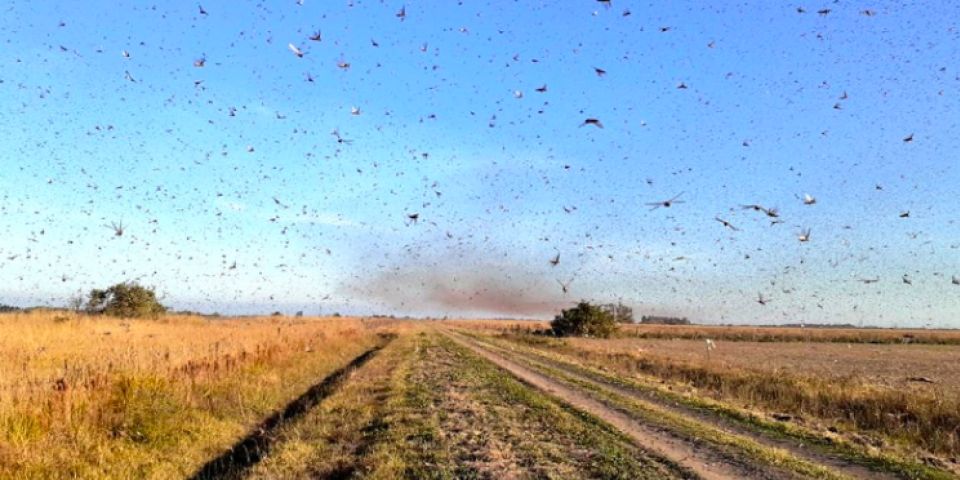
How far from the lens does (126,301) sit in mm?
56781

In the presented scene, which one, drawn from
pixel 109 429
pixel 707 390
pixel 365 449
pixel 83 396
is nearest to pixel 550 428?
pixel 365 449

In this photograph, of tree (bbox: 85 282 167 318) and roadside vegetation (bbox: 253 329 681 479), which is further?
tree (bbox: 85 282 167 318)

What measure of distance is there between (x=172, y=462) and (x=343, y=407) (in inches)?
189

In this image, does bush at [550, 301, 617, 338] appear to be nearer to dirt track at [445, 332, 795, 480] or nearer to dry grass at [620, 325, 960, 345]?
dry grass at [620, 325, 960, 345]

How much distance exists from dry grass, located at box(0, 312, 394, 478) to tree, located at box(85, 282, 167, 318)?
35.9 meters

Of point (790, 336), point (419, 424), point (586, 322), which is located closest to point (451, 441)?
point (419, 424)

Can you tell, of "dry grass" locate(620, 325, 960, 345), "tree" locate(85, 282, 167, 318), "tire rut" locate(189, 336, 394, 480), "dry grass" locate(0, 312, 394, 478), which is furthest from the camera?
"dry grass" locate(620, 325, 960, 345)

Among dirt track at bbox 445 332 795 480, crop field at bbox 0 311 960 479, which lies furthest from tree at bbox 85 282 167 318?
dirt track at bbox 445 332 795 480

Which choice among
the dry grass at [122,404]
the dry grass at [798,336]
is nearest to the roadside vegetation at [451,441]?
the dry grass at [122,404]

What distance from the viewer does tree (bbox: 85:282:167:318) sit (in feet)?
183

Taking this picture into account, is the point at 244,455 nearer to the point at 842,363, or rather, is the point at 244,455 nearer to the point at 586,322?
the point at 842,363

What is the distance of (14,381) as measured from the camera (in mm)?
12430

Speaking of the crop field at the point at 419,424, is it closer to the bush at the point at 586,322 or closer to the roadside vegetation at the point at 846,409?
the roadside vegetation at the point at 846,409

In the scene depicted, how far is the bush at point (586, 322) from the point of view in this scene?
86.6m
